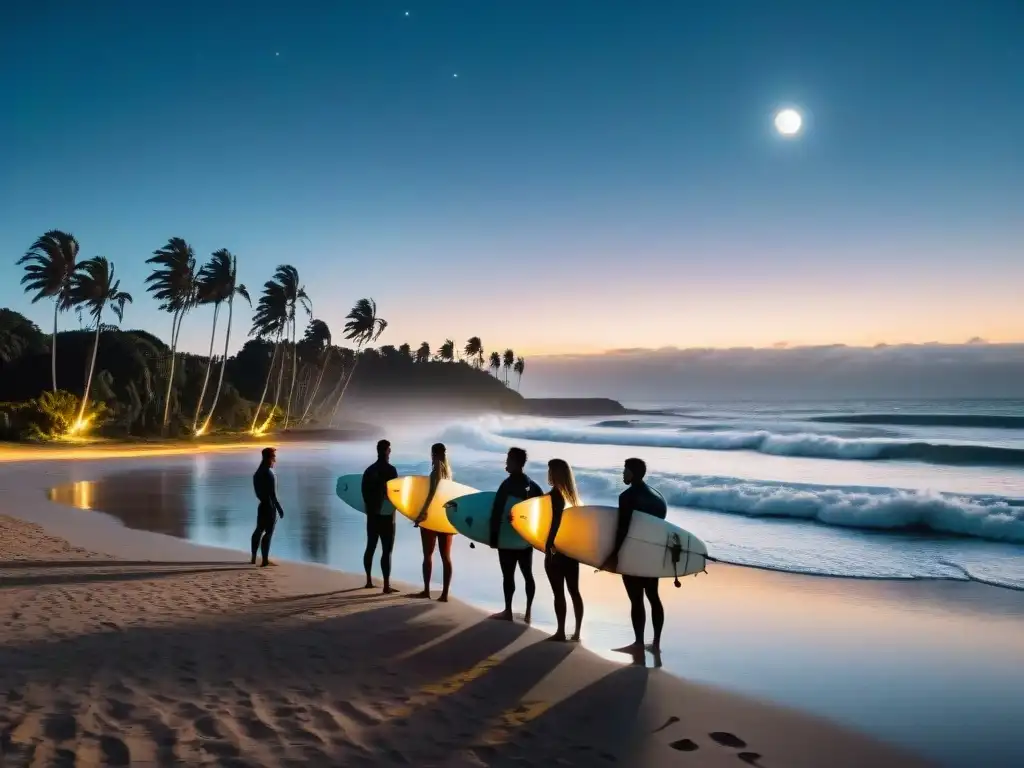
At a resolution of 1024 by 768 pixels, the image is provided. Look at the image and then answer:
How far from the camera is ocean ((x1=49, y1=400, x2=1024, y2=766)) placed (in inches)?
230

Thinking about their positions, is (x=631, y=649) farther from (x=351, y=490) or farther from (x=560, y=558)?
(x=351, y=490)

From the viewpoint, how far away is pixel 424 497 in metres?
9.07

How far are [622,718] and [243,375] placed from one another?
300ft

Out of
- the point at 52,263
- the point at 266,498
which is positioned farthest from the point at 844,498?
the point at 52,263

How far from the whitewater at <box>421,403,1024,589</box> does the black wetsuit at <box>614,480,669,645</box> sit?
4690 mm

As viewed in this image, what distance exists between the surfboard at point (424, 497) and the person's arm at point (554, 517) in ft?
5.92

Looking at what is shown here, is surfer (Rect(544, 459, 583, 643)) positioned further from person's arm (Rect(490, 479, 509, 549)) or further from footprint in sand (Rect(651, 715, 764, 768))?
footprint in sand (Rect(651, 715, 764, 768))

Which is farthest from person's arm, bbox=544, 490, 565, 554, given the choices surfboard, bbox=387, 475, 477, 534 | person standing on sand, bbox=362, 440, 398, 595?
person standing on sand, bbox=362, 440, 398, 595

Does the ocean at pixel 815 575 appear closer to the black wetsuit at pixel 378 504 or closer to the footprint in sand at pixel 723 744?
the footprint in sand at pixel 723 744

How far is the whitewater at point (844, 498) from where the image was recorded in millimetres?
11281

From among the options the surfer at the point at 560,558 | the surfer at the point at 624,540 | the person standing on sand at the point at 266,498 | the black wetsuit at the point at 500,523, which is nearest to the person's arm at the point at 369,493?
the person standing on sand at the point at 266,498

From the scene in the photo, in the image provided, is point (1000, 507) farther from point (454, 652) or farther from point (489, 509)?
point (454, 652)

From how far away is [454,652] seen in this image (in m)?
6.32

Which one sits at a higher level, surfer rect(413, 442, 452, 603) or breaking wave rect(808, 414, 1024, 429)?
breaking wave rect(808, 414, 1024, 429)
